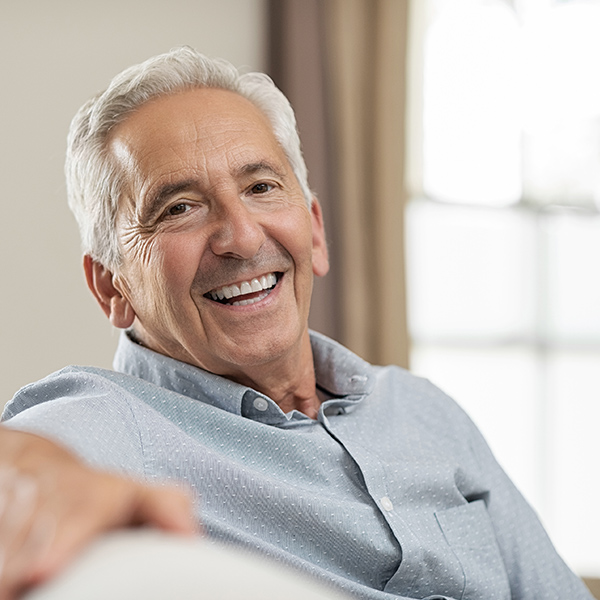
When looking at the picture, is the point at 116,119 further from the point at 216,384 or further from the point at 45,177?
the point at 45,177

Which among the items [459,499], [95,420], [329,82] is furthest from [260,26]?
[95,420]

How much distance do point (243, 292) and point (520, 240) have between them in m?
2.16

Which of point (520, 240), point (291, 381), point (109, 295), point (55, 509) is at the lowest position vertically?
point (520, 240)

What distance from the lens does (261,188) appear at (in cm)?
146

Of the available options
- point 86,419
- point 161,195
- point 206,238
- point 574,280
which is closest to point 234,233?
point 206,238

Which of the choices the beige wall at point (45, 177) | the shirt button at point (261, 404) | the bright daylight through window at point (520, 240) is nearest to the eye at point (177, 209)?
the shirt button at point (261, 404)

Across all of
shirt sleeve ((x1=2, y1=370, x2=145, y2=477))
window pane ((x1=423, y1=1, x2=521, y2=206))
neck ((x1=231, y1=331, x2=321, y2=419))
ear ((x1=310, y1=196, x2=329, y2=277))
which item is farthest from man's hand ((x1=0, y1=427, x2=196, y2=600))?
window pane ((x1=423, y1=1, x2=521, y2=206))

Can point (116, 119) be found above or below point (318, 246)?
above

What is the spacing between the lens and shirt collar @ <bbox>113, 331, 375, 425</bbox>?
1350mm

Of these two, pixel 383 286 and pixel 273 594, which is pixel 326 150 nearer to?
pixel 383 286

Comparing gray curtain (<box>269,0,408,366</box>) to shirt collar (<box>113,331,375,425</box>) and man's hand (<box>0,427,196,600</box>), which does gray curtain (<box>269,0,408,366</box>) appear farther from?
man's hand (<box>0,427,196,600</box>)

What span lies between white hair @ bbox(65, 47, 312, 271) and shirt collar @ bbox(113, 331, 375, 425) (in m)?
0.20

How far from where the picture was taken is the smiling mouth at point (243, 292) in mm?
1385

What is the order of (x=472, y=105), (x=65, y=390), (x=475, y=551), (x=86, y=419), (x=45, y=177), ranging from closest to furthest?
(x=86, y=419), (x=65, y=390), (x=475, y=551), (x=45, y=177), (x=472, y=105)
